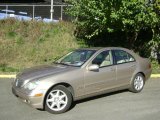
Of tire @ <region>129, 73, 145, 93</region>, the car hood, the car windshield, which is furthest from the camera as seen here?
tire @ <region>129, 73, 145, 93</region>

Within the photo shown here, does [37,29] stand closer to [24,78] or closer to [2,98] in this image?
[2,98]

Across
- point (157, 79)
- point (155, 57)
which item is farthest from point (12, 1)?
point (157, 79)

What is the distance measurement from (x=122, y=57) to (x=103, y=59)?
30.8 inches

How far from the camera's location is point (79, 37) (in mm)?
17969

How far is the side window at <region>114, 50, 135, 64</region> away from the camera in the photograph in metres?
9.68

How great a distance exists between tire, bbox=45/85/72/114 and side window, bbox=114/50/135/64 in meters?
2.10

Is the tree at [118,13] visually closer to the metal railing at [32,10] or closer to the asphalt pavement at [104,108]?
the asphalt pavement at [104,108]

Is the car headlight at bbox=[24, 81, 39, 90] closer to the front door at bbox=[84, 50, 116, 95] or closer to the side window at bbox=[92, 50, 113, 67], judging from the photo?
the front door at bbox=[84, 50, 116, 95]

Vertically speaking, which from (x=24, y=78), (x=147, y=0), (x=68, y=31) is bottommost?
(x=24, y=78)

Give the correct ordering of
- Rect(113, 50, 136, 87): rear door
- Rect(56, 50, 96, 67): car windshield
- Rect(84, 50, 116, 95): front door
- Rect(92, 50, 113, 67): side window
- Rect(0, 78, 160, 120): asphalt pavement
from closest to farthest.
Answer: Rect(0, 78, 160, 120): asphalt pavement < Rect(84, 50, 116, 95): front door < Rect(56, 50, 96, 67): car windshield < Rect(92, 50, 113, 67): side window < Rect(113, 50, 136, 87): rear door

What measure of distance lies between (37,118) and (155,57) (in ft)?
32.1

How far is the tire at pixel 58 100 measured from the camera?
8039mm

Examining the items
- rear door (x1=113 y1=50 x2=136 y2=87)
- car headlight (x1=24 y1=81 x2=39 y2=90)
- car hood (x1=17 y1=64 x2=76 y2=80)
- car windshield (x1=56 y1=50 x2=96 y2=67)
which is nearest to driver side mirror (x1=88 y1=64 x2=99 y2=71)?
car windshield (x1=56 y1=50 x2=96 y2=67)

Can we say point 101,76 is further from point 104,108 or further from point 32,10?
point 32,10
